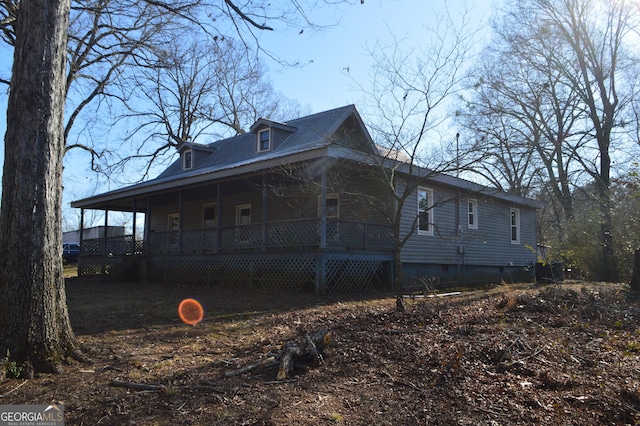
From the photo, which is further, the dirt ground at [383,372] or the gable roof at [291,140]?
the gable roof at [291,140]

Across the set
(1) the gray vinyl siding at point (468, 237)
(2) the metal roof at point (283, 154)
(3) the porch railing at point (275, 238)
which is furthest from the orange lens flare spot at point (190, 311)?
(1) the gray vinyl siding at point (468, 237)

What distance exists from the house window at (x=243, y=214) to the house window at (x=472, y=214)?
29.1ft

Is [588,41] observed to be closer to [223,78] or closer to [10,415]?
[223,78]

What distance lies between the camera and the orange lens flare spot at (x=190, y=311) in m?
8.70

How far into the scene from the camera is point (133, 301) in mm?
11695

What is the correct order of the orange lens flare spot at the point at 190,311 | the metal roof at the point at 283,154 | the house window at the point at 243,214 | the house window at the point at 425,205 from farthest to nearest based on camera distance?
the house window at the point at 243,214
the house window at the point at 425,205
the metal roof at the point at 283,154
the orange lens flare spot at the point at 190,311

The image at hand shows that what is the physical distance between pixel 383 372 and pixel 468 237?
35.0 feet

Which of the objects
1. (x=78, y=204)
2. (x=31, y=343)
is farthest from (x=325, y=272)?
(x=78, y=204)

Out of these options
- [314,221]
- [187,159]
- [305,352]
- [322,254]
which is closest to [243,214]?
[187,159]

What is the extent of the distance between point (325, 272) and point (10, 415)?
8793 mm

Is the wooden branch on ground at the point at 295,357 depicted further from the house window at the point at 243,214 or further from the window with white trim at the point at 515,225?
the window with white trim at the point at 515,225

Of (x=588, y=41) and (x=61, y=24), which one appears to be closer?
(x=61, y=24)

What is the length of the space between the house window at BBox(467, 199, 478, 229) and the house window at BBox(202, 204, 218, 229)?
11110 millimetres

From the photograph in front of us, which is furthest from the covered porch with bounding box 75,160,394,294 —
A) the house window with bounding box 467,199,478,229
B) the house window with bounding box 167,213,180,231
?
the house window with bounding box 467,199,478,229
